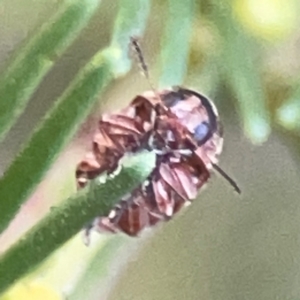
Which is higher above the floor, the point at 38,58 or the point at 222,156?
the point at 38,58

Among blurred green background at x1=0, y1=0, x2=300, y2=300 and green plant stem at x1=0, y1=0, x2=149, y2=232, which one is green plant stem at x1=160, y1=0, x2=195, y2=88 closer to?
blurred green background at x1=0, y1=0, x2=300, y2=300

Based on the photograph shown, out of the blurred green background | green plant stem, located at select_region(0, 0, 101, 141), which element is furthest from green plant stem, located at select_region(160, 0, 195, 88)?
green plant stem, located at select_region(0, 0, 101, 141)

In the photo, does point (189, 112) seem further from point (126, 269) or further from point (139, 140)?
point (126, 269)

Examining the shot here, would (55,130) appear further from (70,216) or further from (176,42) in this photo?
(176,42)

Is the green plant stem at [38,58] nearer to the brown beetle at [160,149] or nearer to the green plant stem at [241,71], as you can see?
the brown beetle at [160,149]

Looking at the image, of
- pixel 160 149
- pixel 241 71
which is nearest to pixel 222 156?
pixel 241 71

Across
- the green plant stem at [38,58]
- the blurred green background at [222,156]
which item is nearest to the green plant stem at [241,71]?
the blurred green background at [222,156]
